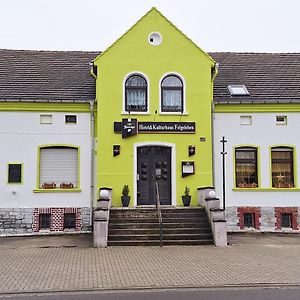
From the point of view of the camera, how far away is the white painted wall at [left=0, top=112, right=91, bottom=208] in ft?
63.5

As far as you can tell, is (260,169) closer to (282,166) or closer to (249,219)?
(282,166)

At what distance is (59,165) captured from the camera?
19.9 m

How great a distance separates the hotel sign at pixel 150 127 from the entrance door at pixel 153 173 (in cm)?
75

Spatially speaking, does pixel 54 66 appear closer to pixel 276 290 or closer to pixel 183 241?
pixel 183 241

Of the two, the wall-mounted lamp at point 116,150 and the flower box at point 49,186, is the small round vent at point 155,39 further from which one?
the flower box at point 49,186

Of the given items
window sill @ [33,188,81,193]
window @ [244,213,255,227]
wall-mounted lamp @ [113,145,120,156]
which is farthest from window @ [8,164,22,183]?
window @ [244,213,255,227]

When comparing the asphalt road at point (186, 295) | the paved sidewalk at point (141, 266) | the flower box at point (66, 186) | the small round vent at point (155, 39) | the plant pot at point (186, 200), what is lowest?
the asphalt road at point (186, 295)

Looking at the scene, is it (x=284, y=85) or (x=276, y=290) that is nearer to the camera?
(x=276, y=290)

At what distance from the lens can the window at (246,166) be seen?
20344mm

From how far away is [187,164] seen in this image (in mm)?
19500

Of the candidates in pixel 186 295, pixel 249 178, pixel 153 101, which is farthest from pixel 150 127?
pixel 186 295

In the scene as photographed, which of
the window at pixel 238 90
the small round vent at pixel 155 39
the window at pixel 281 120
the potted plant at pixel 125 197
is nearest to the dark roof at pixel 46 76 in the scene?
the small round vent at pixel 155 39

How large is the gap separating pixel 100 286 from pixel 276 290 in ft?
12.1

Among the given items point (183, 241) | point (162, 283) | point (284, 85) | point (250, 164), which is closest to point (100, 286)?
point (162, 283)
